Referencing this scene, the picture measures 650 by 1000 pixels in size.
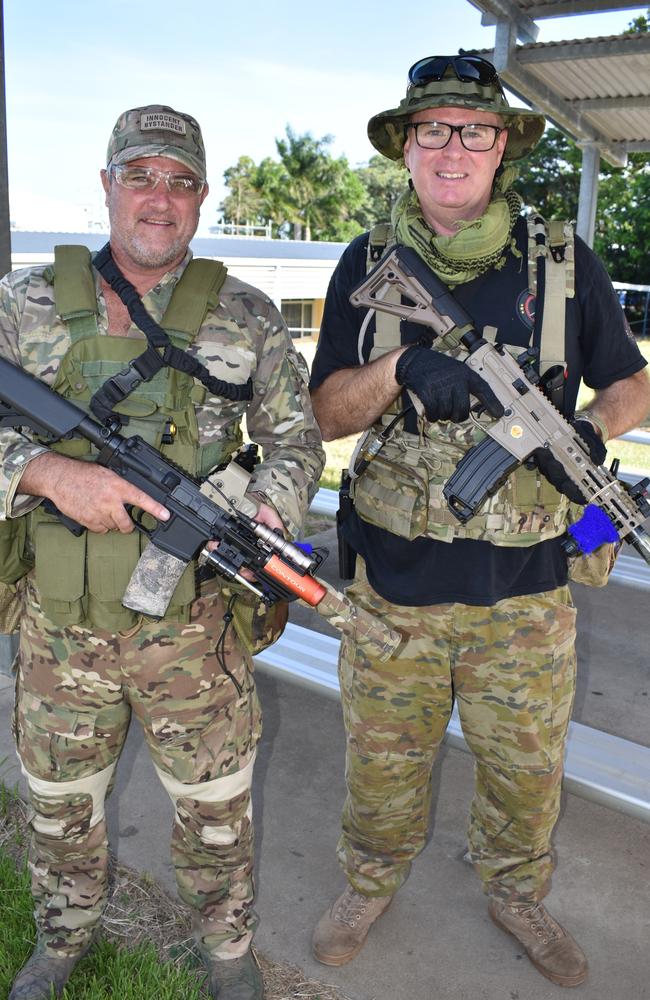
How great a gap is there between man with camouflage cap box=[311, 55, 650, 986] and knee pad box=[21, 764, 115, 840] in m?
0.74

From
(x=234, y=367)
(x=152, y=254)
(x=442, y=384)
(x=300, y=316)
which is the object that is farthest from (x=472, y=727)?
(x=300, y=316)

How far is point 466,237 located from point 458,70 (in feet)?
1.42

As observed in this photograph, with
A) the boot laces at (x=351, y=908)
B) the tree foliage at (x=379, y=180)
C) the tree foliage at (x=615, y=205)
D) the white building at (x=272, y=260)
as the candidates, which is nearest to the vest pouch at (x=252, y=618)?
the boot laces at (x=351, y=908)

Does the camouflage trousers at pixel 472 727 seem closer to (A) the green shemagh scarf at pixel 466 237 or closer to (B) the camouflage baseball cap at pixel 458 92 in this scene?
(A) the green shemagh scarf at pixel 466 237

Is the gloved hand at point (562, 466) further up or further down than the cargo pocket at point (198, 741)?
further up

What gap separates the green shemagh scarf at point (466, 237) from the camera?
2137mm

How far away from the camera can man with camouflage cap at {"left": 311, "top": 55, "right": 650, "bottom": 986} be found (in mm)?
2170

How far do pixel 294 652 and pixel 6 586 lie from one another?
1.71 meters

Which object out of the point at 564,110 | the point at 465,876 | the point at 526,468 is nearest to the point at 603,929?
A: the point at 465,876

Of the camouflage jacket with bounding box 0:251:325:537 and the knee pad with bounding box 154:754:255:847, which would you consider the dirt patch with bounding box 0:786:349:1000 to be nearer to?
the knee pad with bounding box 154:754:255:847

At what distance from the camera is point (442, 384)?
6.93 feet

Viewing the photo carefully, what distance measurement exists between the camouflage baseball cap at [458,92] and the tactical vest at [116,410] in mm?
727

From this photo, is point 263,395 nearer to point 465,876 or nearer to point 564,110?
point 465,876

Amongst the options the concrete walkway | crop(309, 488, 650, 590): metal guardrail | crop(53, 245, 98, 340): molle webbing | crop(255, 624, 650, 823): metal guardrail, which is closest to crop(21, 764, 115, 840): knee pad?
the concrete walkway
